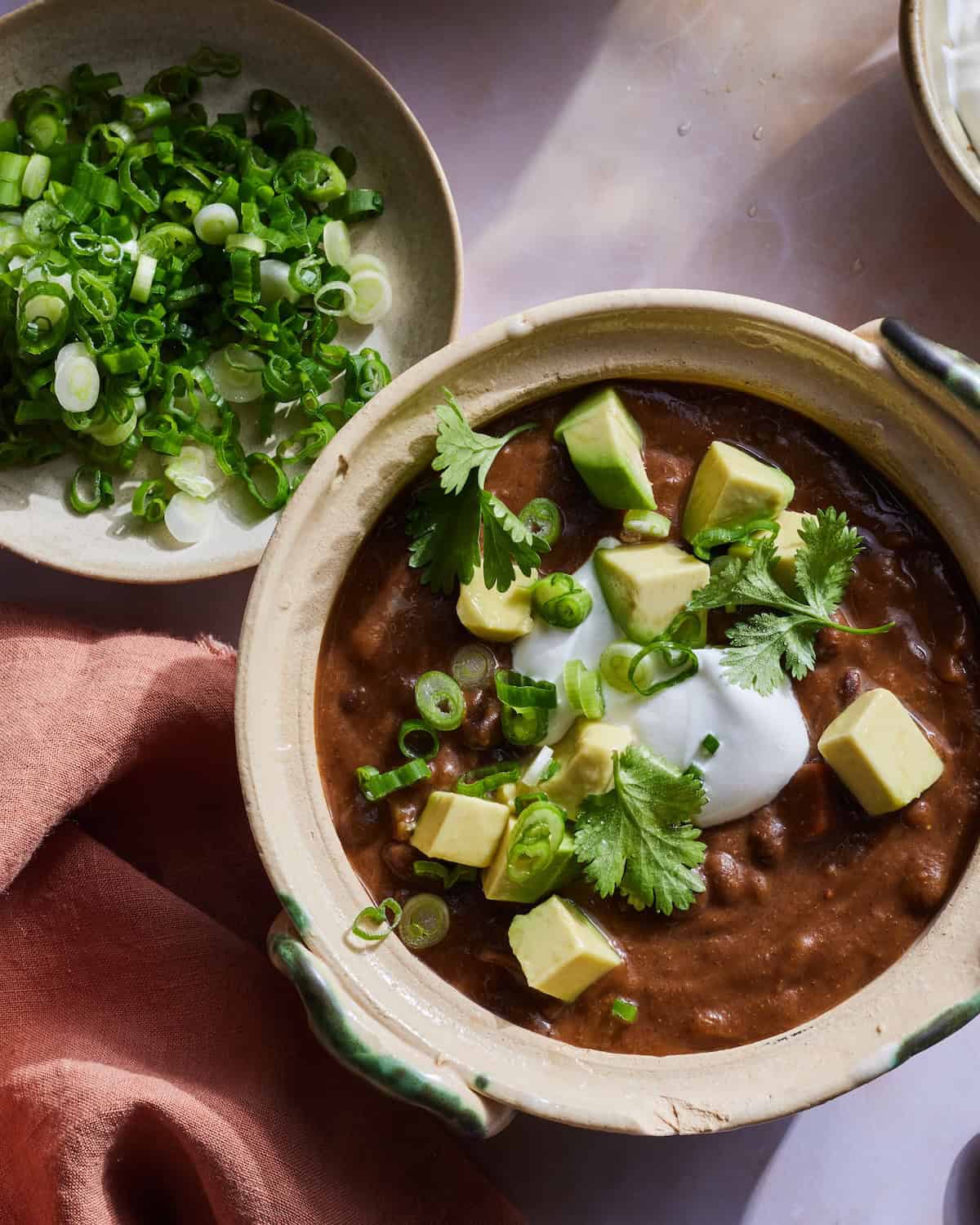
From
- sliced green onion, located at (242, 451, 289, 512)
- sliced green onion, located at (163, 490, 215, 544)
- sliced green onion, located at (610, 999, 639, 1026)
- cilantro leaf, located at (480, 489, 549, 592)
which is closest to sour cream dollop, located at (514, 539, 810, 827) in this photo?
cilantro leaf, located at (480, 489, 549, 592)

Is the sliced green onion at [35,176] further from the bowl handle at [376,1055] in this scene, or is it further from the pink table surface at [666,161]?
the bowl handle at [376,1055]

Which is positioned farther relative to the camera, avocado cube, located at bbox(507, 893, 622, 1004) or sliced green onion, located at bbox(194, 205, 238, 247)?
sliced green onion, located at bbox(194, 205, 238, 247)

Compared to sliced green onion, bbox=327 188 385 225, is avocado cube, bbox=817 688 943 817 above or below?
above

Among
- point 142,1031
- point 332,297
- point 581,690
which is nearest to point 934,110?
point 332,297

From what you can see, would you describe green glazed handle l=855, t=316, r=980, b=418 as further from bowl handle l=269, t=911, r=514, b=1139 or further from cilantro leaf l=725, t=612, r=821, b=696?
bowl handle l=269, t=911, r=514, b=1139

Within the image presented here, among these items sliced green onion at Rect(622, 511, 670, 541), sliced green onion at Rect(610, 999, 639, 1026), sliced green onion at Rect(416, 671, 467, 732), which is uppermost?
sliced green onion at Rect(622, 511, 670, 541)

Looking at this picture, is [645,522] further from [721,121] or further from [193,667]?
[721,121]

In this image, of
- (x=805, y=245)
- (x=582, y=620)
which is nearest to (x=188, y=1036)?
(x=582, y=620)
